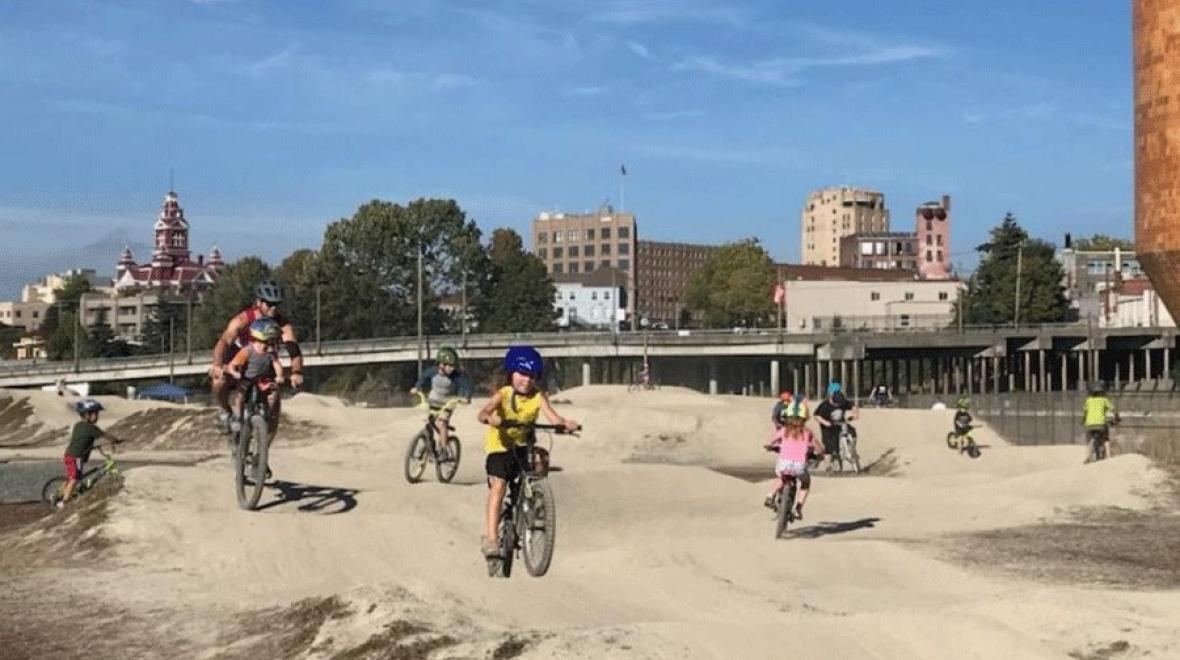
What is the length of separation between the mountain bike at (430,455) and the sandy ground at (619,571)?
342 mm

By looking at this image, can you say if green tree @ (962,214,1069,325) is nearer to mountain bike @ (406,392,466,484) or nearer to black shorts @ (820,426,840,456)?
black shorts @ (820,426,840,456)

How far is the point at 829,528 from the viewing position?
19.2 metres

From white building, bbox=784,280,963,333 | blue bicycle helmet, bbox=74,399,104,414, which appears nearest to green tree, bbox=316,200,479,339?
white building, bbox=784,280,963,333

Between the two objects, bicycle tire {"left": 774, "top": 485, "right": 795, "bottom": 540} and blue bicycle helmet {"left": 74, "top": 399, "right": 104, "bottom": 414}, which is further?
blue bicycle helmet {"left": 74, "top": 399, "right": 104, "bottom": 414}

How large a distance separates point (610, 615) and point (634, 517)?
→ 1006 centimetres

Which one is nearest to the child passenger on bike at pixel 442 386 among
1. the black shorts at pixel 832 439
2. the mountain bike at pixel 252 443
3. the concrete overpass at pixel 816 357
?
the mountain bike at pixel 252 443

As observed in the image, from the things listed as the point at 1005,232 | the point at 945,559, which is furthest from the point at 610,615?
the point at 1005,232

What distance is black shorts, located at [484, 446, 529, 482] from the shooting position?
36.5ft

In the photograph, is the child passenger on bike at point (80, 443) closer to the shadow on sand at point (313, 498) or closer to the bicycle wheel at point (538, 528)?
the shadow on sand at point (313, 498)

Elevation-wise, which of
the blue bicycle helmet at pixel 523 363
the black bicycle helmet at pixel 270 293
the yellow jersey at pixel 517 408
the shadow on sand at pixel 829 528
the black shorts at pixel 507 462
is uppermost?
the black bicycle helmet at pixel 270 293

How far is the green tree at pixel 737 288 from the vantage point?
159 meters

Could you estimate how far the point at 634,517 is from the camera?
1975 cm

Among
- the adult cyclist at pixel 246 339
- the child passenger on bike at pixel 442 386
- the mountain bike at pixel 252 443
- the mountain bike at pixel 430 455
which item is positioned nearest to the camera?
the adult cyclist at pixel 246 339

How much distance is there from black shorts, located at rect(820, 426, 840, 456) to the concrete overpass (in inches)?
2291
